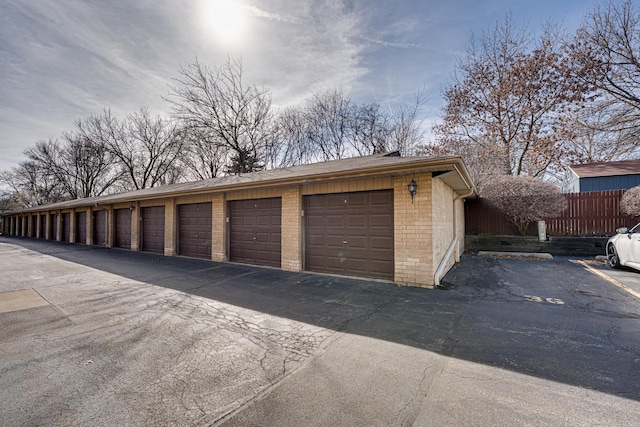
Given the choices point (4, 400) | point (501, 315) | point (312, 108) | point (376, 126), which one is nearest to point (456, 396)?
point (501, 315)

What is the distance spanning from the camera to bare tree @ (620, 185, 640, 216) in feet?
32.0

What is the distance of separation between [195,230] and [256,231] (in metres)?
3.51

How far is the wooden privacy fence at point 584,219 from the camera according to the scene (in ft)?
35.4

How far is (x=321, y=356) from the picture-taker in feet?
9.84

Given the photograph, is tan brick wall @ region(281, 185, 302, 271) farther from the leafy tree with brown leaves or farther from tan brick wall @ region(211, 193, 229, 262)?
the leafy tree with brown leaves

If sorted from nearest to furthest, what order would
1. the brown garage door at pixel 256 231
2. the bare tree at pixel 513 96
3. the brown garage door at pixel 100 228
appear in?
the brown garage door at pixel 256 231
the bare tree at pixel 513 96
the brown garage door at pixel 100 228

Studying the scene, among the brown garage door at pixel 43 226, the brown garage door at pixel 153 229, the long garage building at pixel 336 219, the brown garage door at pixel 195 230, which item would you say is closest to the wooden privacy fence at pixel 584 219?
the long garage building at pixel 336 219

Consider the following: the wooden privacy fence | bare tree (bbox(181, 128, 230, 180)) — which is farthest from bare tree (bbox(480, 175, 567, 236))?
bare tree (bbox(181, 128, 230, 180))

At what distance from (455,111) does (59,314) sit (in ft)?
69.9

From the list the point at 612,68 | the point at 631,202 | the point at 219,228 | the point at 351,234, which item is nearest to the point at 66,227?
the point at 219,228

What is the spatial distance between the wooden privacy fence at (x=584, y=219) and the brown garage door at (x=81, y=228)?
2443 cm

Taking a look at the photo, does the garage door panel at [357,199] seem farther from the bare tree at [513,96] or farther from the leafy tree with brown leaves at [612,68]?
the leafy tree with brown leaves at [612,68]

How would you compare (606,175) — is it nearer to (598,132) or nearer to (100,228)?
(598,132)

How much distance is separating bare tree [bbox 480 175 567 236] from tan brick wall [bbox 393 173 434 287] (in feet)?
25.2
